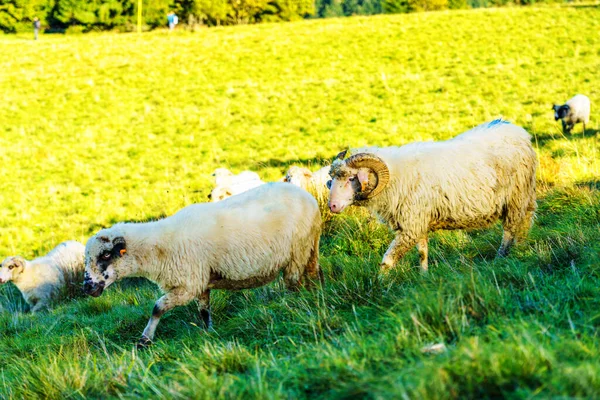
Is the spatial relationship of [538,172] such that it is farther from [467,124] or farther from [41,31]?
[41,31]

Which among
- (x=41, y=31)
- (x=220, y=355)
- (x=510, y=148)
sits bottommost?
(x=220, y=355)

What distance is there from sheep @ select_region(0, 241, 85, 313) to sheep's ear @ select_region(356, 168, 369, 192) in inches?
244

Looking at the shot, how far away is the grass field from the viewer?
11.8ft

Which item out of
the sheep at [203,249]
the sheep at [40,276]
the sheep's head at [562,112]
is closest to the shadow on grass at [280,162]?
the sheep's head at [562,112]

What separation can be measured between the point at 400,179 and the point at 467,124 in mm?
12450

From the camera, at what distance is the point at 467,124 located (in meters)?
17.7

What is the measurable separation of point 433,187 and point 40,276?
23.2ft

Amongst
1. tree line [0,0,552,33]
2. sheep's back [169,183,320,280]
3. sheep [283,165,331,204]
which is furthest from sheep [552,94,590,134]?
tree line [0,0,552,33]

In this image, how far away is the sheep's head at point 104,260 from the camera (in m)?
5.75

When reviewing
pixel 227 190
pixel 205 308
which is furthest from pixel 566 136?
pixel 205 308

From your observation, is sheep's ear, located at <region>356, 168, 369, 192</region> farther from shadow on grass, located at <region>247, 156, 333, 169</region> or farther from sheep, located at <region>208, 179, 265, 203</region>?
shadow on grass, located at <region>247, 156, 333, 169</region>

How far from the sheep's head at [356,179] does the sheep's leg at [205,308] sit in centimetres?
157

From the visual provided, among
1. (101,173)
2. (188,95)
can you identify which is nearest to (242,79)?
(188,95)

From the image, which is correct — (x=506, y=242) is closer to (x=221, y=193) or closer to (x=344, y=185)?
(x=344, y=185)
